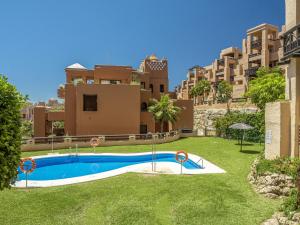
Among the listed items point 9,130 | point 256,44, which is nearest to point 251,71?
point 256,44

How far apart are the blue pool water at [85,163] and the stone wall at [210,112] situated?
15192mm

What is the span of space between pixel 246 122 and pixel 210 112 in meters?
16.9

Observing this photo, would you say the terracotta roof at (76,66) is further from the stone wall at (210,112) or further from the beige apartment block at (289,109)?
the beige apartment block at (289,109)

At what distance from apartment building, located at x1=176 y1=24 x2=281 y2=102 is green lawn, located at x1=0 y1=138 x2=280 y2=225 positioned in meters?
33.7

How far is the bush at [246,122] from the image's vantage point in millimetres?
23141

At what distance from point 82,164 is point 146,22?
2325cm

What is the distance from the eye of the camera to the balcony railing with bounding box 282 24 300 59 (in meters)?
9.91

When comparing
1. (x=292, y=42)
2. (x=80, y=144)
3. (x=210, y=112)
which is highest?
(x=292, y=42)

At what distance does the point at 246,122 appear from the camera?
24812 millimetres

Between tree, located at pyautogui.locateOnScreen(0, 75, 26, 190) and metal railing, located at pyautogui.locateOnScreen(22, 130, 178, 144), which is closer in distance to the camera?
tree, located at pyautogui.locateOnScreen(0, 75, 26, 190)

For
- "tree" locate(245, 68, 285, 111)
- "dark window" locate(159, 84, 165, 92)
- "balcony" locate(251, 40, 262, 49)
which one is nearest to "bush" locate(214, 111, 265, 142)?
"tree" locate(245, 68, 285, 111)

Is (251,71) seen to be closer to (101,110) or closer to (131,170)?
(101,110)

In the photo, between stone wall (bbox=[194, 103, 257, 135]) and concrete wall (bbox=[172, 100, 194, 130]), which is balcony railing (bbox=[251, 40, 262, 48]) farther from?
concrete wall (bbox=[172, 100, 194, 130])

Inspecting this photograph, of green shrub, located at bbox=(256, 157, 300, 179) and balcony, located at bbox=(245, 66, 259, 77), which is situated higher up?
balcony, located at bbox=(245, 66, 259, 77)
